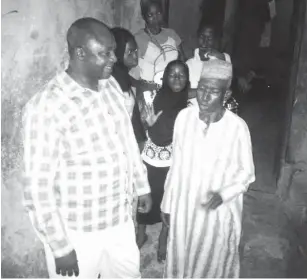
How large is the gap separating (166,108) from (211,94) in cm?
98

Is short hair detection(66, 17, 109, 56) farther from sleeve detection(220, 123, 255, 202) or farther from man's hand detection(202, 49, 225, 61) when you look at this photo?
man's hand detection(202, 49, 225, 61)

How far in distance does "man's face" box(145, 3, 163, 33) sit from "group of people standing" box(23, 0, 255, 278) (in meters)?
0.84

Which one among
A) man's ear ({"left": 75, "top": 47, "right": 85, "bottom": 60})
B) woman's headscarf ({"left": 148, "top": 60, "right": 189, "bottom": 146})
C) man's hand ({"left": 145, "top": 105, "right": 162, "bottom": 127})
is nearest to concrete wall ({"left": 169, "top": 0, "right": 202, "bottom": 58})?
woman's headscarf ({"left": 148, "top": 60, "right": 189, "bottom": 146})

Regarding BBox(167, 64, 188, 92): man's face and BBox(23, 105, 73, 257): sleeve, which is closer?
BBox(23, 105, 73, 257): sleeve

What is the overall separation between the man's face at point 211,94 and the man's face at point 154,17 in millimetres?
1732

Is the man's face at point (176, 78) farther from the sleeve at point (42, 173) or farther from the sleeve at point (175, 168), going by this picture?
the sleeve at point (42, 173)

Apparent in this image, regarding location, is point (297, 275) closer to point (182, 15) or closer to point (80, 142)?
point (80, 142)

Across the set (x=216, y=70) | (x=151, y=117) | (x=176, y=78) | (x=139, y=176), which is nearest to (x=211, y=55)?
(x=176, y=78)

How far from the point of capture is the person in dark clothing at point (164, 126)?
343 cm

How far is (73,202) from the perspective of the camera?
7.39 feet

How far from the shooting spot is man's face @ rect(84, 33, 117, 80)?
2.19 m

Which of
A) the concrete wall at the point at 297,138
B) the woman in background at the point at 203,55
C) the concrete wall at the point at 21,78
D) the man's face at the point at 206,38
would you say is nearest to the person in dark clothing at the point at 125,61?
the concrete wall at the point at 21,78

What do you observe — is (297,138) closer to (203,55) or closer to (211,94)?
(203,55)

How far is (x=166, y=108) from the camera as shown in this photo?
3.49 m
